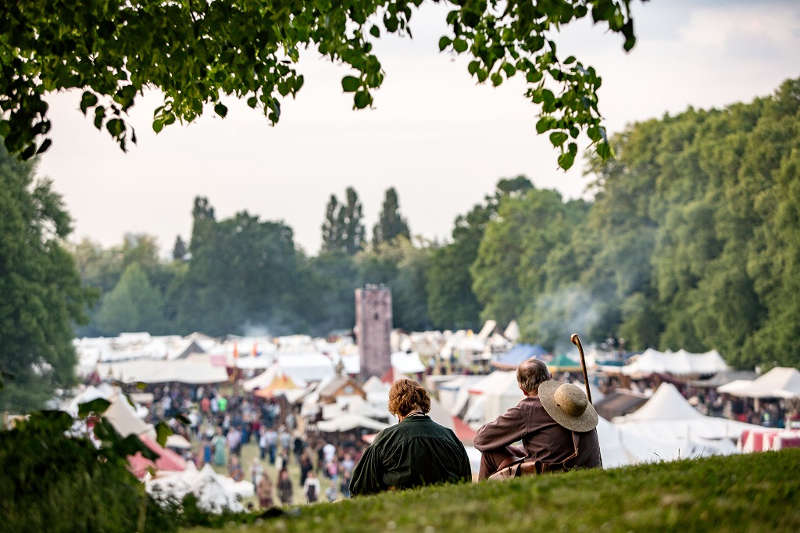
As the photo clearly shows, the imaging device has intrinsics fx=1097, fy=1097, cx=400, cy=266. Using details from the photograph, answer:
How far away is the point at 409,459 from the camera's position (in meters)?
5.36

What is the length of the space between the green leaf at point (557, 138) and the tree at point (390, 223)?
5272 inches

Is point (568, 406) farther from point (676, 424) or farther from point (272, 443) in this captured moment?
point (272, 443)

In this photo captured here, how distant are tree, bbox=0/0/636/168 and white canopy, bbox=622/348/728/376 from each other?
34691mm

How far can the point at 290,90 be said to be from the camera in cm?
593

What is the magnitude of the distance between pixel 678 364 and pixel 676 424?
59.7 feet

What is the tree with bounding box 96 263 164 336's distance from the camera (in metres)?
107

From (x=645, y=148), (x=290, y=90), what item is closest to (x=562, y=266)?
(x=645, y=148)

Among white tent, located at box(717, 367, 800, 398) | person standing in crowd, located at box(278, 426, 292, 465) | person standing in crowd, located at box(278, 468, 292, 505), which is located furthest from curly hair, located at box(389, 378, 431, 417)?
white tent, located at box(717, 367, 800, 398)

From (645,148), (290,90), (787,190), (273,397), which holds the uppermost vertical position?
(645,148)

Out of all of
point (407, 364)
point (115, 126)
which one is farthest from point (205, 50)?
point (407, 364)

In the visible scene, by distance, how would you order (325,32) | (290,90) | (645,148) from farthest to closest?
1. (645,148)
2. (290,90)
3. (325,32)

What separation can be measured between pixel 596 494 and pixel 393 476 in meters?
2.23

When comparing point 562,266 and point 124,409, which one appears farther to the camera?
point 562,266

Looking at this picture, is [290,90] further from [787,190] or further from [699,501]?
[787,190]
